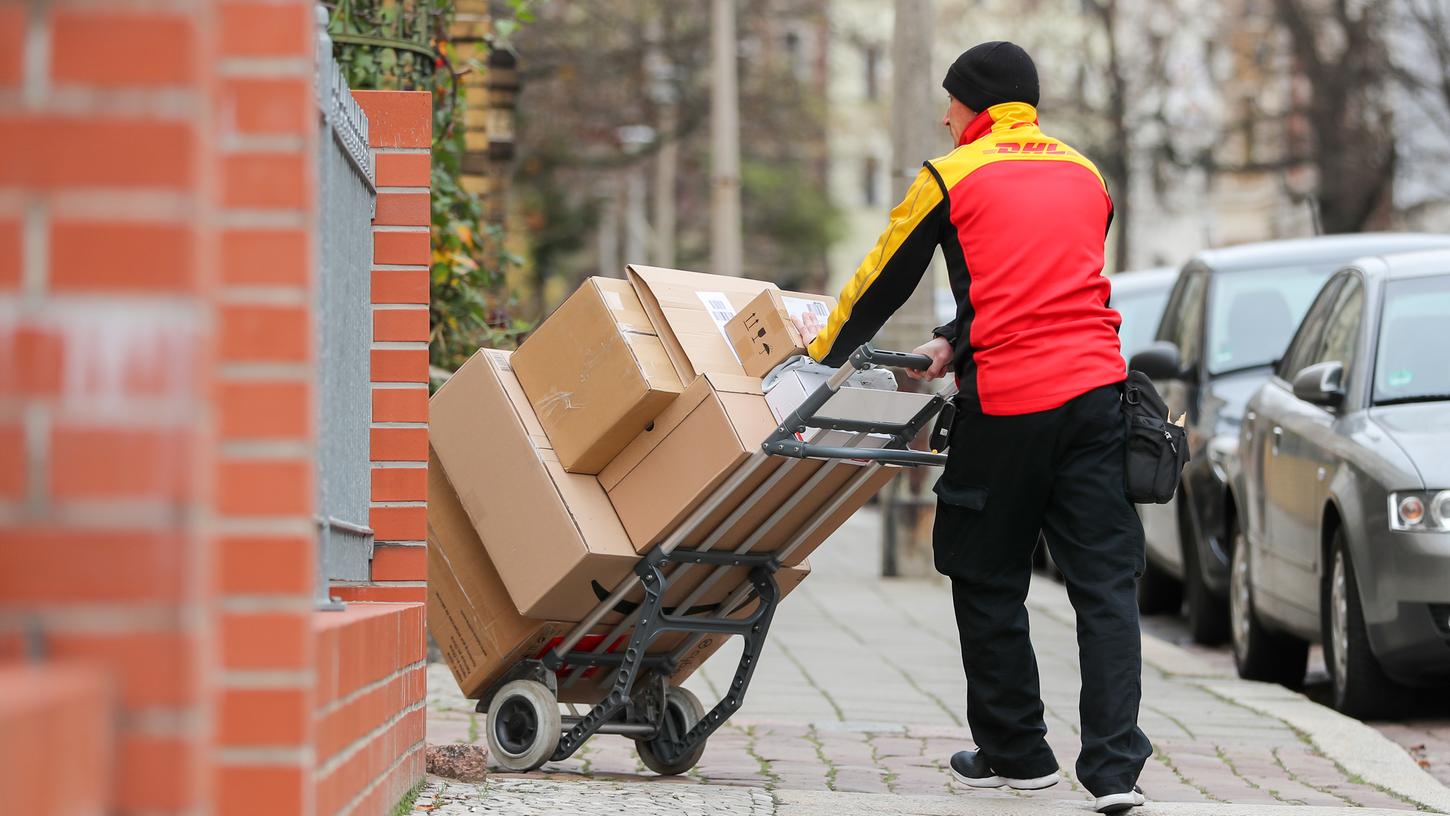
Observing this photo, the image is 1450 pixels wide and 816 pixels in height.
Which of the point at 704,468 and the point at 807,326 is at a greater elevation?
the point at 807,326

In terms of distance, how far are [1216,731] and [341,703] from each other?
4.21 metres

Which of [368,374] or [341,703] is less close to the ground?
[368,374]

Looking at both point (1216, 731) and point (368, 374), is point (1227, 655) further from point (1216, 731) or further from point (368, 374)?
point (368, 374)

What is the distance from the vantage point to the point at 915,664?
28.2 ft

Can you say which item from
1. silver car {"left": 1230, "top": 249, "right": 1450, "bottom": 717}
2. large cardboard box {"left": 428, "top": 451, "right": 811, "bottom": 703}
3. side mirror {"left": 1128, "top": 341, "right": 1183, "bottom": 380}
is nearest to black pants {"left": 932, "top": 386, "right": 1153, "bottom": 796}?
large cardboard box {"left": 428, "top": 451, "right": 811, "bottom": 703}

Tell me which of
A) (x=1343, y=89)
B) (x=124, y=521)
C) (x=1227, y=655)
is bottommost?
(x=1227, y=655)

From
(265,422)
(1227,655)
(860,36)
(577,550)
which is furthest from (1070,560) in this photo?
(860,36)

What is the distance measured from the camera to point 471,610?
5.52 metres

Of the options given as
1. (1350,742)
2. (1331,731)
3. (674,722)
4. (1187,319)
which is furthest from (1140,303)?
(674,722)

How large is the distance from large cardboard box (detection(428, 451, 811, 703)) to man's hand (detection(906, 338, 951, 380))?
805 millimetres

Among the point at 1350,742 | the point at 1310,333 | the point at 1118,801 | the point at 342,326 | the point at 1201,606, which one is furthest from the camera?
the point at 1201,606

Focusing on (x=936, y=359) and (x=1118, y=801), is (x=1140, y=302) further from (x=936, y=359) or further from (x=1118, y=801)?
(x=1118, y=801)

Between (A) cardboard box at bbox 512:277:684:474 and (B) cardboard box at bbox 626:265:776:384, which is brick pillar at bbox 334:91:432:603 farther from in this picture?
(B) cardboard box at bbox 626:265:776:384

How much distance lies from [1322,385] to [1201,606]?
9.63 feet
